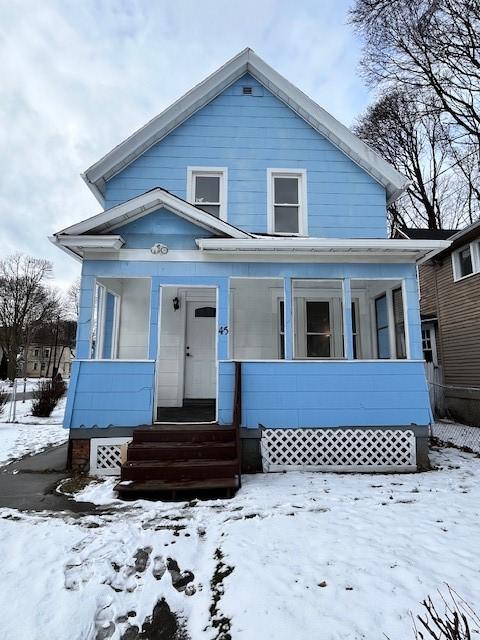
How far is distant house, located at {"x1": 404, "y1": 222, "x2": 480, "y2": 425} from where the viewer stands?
11055 mm

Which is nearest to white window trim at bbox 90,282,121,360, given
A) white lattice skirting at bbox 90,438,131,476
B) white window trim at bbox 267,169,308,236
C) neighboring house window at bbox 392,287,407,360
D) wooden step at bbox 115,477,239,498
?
white lattice skirting at bbox 90,438,131,476

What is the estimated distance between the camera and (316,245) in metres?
6.07

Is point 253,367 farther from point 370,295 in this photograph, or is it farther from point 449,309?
point 449,309

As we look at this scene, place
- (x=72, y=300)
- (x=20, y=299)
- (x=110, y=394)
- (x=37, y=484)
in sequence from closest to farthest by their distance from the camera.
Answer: (x=37, y=484) < (x=110, y=394) < (x=20, y=299) < (x=72, y=300)

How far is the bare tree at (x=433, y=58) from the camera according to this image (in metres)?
12.8

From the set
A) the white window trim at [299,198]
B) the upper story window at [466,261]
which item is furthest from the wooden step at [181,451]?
Result: the upper story window at [466,261]

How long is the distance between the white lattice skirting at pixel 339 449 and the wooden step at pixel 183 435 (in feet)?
2.50

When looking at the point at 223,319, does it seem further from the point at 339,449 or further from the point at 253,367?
the point at 339,449

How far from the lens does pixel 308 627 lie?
7.53 ft

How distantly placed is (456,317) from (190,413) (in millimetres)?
9877

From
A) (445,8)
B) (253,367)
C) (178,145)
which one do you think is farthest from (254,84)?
(445,8)

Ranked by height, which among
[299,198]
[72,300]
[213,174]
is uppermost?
[72,300]

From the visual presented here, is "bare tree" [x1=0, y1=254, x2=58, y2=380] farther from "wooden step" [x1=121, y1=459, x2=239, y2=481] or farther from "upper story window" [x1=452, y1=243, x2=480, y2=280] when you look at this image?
"upper story window" [x1=452, y1=243, x2=480, y2=280]

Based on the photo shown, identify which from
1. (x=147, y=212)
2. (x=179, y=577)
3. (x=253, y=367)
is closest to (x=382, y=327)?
(x=253, y=367)
